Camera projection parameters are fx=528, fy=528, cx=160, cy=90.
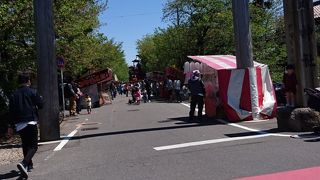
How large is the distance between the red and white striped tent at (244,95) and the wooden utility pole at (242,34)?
1.23 ft

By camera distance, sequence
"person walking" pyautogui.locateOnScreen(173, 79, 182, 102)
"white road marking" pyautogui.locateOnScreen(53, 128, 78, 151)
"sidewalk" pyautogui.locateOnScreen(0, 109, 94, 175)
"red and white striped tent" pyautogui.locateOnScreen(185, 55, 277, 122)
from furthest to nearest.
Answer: "person walking" pyautogui.locateOnScreen(173, 79, 182, 102) → "red and white striped tent" pyautogui.locateOnScreen(185, 55, 277, 122) → "white road marking" pyautogui.locateOnScreen(53, 128, 78, 151) → "sidewalk" pyautogui.locateOnScreen(0, 109, 94, 175)

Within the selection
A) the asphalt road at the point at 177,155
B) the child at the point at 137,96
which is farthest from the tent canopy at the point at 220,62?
the child at the point at 137,96

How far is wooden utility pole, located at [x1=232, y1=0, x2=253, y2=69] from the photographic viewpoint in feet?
54.5

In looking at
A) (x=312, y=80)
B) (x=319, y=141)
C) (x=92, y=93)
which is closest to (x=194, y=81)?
(x=312, y=80)

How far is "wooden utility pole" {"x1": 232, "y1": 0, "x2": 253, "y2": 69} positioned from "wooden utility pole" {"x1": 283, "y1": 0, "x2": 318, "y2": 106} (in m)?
2.51

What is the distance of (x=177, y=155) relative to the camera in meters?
10.0

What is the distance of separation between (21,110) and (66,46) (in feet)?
53.5

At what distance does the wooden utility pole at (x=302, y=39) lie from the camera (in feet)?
45.2

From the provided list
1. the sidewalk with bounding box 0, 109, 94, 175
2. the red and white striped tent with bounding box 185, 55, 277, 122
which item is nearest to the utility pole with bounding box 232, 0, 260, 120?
the red and white striped tent with bounding box 185, 55, 277, 122

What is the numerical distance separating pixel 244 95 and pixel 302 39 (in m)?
3.06

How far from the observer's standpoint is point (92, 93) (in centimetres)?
3494

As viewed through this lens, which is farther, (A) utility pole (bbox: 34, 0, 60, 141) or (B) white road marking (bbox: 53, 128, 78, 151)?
(A) utility pole (bbox: 34, 0, 60, 141)

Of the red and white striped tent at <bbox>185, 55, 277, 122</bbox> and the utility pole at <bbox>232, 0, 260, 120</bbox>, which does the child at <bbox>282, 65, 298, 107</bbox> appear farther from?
the utility pole at <bbox>232, 0, 260, 120</bbox>

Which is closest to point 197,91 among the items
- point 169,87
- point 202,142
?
point 202,142
